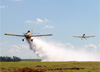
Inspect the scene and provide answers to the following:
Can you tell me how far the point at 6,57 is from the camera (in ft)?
628

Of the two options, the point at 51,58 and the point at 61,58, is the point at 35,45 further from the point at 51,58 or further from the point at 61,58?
the point at 61,58

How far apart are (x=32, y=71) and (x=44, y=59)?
62207 mm

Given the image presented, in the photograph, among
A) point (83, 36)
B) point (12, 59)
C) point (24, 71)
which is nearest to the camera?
point (24, 71)

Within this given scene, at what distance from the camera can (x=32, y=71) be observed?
33.8 metres

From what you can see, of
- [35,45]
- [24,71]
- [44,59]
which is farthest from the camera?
[44,59]

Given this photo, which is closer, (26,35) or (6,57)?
(26,35)

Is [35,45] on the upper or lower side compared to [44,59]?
upper

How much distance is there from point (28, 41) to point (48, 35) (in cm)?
848

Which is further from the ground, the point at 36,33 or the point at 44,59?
the point at 36,33

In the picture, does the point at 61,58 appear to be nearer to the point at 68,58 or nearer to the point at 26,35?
the point at 68,58

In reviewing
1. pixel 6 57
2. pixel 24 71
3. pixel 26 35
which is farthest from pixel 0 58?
pixel 24 71

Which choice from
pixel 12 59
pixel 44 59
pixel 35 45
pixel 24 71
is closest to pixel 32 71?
pixel 24 71

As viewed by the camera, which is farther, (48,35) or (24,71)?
(48,35)

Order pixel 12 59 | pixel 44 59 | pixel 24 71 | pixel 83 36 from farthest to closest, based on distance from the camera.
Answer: pixel 12 59 < pixel 83 36 < pixel 44 59 < pixel 24 71
